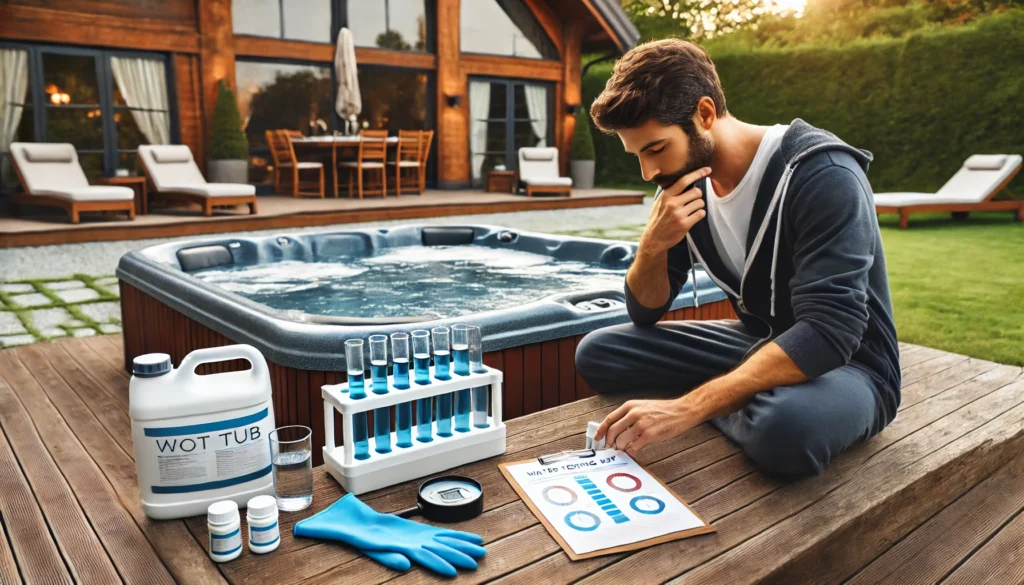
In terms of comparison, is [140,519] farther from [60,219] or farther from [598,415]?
[60,219]

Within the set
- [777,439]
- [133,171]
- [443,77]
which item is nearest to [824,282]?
[777,439]

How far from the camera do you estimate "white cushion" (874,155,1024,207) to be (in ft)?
25.1

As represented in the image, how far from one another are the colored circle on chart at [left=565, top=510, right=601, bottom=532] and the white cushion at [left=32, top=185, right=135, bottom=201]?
620 centimetres

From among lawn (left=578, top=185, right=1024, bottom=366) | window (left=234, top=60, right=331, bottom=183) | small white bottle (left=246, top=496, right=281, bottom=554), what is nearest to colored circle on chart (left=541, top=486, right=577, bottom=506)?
small white bottle (left=246, top=496, right=281, bottom=554)

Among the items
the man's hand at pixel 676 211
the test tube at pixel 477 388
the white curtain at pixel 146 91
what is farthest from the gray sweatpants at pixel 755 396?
the white curtain at pixel 146 91

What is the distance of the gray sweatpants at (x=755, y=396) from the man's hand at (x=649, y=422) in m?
0.16

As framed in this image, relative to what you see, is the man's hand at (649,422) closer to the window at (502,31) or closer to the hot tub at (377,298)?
the hot tub at (377,298)

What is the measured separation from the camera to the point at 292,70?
9445 mm

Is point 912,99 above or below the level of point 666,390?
above

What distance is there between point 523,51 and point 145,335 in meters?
9.08

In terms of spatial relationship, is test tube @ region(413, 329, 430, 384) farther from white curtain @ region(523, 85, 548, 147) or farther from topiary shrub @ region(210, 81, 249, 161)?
white curtain @ region(523, 85, 548, 147)

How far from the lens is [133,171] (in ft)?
27.4

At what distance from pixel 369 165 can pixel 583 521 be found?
7.85m

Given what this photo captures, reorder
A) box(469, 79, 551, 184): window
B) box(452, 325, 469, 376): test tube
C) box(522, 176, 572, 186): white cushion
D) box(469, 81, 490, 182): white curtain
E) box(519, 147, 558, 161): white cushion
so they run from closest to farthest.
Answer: box(452, 325, 469, 376): test tube, box(522, 176, 572, 186): white cushion, box(519, 147, 558, 161): white cushion, box(469, 81, 490, 182): white curtain, box(469, 79, 551, 184): window
